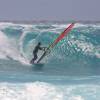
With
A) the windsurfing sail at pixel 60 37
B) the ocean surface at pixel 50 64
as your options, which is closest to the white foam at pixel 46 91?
the ocean surface at pixel 50 64

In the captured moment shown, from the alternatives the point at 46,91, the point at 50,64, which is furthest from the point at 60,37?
the point at 46,91

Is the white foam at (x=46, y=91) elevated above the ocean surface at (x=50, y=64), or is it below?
below

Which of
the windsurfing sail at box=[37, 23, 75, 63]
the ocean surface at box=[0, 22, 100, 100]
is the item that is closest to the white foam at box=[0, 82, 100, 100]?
the ocean surface at box=[0, 22, 100, 100]

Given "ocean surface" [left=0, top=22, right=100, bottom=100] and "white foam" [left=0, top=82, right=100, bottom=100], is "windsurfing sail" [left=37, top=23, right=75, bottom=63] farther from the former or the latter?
"white foam" [left=0, top=82, right=100, bottom=100]

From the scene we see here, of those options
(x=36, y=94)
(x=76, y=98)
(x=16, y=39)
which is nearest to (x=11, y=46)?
(x=16, y=39)

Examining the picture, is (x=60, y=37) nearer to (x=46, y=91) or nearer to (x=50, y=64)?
(x=50, y=64)

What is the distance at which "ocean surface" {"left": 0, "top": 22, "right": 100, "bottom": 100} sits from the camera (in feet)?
3.63

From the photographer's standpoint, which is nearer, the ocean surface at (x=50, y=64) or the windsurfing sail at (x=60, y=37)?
the ocean surface at (x=50, y=64)

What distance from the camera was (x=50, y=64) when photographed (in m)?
1.33

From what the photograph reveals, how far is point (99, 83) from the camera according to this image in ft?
3.88

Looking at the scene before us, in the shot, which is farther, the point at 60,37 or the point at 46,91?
the point at 60,37

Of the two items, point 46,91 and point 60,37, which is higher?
point 60,37

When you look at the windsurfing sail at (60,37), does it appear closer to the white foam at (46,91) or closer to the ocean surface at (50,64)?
the ocean surface at (50,64)

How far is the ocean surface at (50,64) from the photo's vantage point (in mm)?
1105
